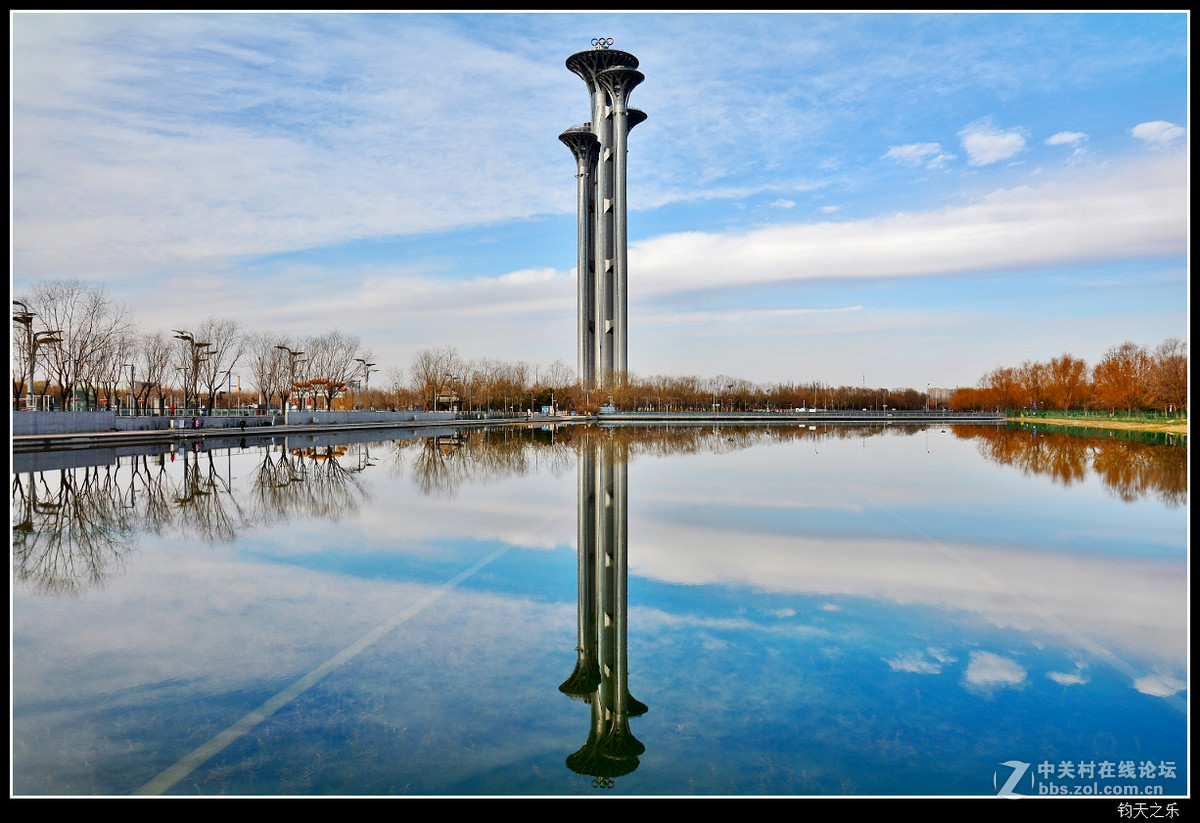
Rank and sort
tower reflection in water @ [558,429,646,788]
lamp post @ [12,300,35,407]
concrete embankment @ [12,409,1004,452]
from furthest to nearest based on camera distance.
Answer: lamp post @ [12,300,35,407] → concrete embankment @ [12,409,1004,452] → tower reflection in water @ [558,429,646,788]

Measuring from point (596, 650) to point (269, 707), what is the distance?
7.46 ft

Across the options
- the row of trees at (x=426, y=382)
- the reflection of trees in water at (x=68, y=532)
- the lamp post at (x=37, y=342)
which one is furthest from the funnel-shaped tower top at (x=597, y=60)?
the reflection of trees in water at (x=68, y=532)

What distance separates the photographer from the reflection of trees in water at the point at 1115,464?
17.2 m

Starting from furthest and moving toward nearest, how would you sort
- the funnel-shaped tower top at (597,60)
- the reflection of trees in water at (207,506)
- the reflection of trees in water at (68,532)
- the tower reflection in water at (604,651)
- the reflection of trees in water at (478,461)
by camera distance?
1. the funnel-shaped tower top at (597,60)
2. the reflection of trees in water at (478,461)
3. the reflection of trees in water at (207,506)
4. the reflection of trees in water at (68,532)
5. the tower reflection in water at (604,651)

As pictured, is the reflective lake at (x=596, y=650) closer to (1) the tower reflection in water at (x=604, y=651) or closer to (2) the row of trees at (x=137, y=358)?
(1) the tower reflection in water at (x=604, y=651)

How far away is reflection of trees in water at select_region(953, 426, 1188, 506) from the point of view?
56.3ft

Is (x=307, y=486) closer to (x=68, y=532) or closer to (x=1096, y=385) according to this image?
(x=68, y=532)

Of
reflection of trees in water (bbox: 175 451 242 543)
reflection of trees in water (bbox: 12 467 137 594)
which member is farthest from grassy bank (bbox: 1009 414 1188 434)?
reflection of trees in water (bbox: 12 467 137 594)

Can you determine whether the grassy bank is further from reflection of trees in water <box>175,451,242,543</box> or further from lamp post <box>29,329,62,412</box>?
lamp post <box>29,329,62,412</box>

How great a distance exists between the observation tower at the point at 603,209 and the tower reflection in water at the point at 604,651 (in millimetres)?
83803

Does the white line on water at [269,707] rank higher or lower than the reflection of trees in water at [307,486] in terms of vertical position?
lower

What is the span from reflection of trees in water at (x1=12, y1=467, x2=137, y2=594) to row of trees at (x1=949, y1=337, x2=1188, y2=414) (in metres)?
54.6

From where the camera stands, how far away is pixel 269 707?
197 inches

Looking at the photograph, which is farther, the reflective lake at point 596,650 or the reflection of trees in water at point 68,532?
the reflection of trees in water at point 68,532
